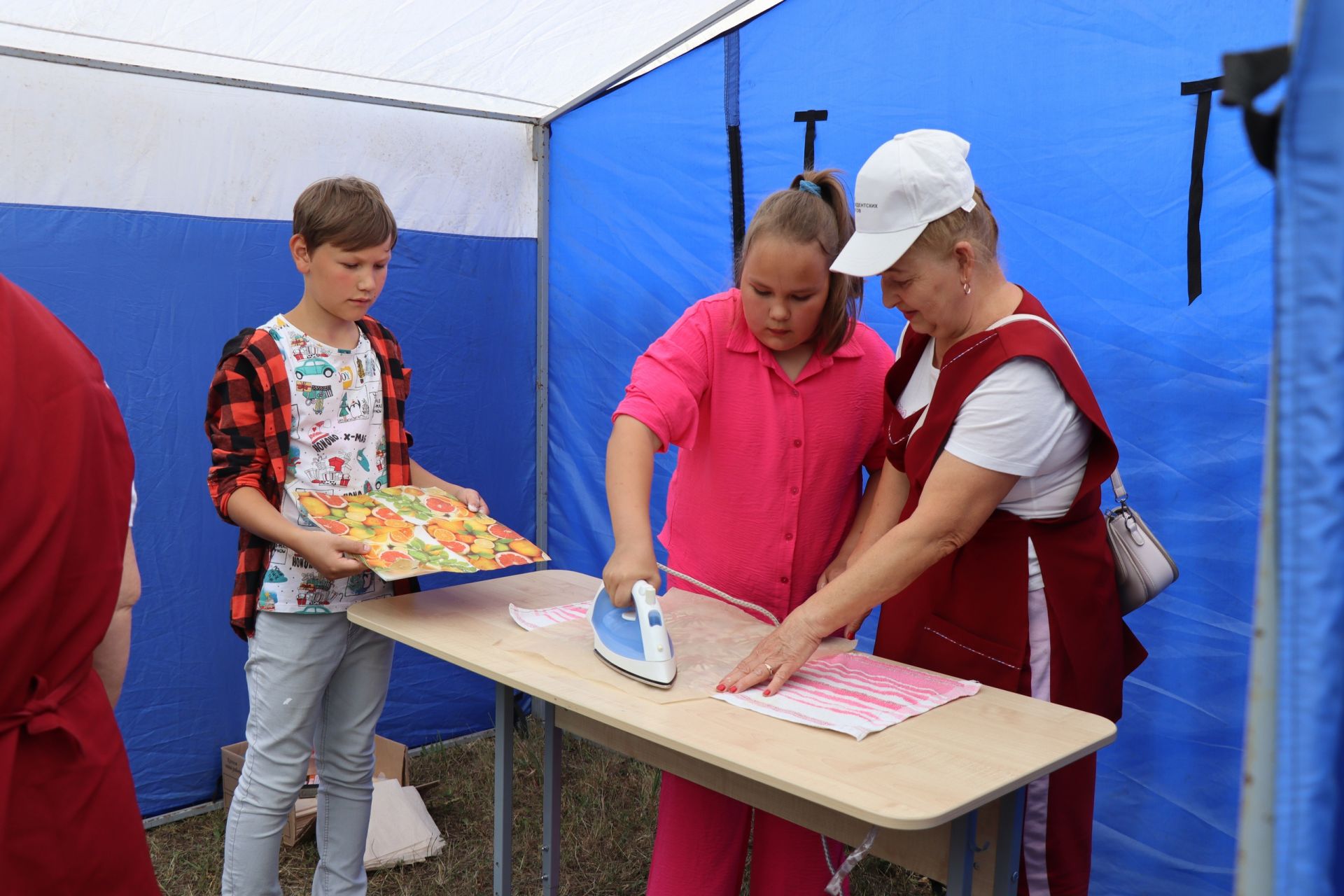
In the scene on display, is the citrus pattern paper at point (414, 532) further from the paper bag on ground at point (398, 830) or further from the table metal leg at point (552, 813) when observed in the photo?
the paper bag on ground at point (398, 830)

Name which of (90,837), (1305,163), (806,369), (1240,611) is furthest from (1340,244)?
(1240,611)

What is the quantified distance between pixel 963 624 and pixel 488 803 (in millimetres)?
2202

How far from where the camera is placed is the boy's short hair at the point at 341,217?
87.8 inches

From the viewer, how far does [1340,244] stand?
1.59ft

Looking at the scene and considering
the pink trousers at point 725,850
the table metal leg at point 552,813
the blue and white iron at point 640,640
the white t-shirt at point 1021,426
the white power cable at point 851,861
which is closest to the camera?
the white power cable at point 851,861

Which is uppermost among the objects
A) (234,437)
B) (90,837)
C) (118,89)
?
(118,89)

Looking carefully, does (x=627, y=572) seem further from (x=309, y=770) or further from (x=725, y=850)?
(x=309, y=770)

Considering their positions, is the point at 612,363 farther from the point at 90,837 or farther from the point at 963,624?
the point at 90,837

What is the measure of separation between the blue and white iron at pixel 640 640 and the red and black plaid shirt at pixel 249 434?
2.77 ft

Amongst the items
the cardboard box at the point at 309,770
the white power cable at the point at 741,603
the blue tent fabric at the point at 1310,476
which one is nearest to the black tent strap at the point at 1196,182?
the white power cable at the point at 741,603

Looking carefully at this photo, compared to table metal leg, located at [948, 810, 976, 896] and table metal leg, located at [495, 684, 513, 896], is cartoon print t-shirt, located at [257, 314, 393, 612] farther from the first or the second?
table metal leg, located at [948, 810, 976, 896]

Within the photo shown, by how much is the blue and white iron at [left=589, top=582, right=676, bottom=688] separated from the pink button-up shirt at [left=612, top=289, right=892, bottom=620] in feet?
1.06

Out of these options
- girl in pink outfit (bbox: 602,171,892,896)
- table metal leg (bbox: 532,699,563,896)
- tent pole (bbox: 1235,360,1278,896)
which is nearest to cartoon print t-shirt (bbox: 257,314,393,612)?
table metal leg (bbox: 532,699,563,896)

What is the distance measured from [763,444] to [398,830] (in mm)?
1915
